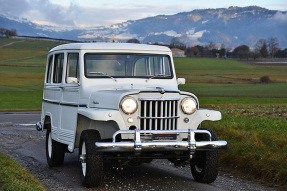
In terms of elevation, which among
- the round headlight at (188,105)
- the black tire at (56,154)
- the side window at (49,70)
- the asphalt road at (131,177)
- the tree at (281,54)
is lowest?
the asphalt road at (131,177)

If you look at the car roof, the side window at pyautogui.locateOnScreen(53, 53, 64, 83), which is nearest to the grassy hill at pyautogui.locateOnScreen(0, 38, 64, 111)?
the side window at pyautogui.locateOnScreen(53, 53, 64, 83)

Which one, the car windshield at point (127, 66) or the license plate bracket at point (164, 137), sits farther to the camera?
the car windshield at point (127, 66)

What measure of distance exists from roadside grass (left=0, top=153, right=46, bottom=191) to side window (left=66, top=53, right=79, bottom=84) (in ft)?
5.81

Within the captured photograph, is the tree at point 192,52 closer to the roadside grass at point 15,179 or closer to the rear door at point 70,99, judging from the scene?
the rear door at point 70,99

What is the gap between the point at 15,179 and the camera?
7.37 metres

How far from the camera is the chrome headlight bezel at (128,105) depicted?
7492 mm

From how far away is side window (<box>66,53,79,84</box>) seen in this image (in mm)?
8828

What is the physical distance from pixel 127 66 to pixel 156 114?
178 centimetres

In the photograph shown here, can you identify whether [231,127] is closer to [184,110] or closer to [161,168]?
[161,168]

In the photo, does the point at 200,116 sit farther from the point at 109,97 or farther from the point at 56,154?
the point at 56,154

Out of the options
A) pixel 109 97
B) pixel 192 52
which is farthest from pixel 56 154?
pixel 192 52

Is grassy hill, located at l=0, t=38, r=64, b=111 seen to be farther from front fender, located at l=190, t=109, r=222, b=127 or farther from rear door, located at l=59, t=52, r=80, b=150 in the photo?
front fender, located at l=190, t=109, r=222, b=127

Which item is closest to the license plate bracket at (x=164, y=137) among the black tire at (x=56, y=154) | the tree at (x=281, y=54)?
the black tire at (x=56, y=154)

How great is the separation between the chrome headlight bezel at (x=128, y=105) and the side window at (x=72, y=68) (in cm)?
150
